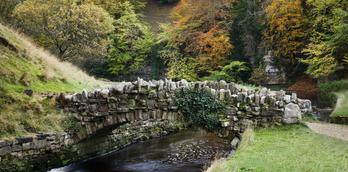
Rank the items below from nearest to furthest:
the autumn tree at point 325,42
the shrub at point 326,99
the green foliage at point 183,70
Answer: the shrub at point 326,99 → the autumn tree at point 325,42 → the green foliage at point 183,70

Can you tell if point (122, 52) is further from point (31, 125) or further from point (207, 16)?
point (31, 125)

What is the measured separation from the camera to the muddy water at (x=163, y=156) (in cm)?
2051

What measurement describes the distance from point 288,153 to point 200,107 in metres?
5.22

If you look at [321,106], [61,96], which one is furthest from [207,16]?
[61,96]

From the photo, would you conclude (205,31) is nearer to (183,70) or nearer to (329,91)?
(183,70)

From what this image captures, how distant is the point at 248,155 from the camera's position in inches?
559

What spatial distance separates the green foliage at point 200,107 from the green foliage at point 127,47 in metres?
34.4

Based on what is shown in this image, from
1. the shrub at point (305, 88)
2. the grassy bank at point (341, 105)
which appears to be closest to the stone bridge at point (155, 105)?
the grassy bank at point (341, 105)

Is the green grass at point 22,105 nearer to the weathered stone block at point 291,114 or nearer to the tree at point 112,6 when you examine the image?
the weathered stone block at point 291,114

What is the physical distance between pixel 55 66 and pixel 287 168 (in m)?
19.6

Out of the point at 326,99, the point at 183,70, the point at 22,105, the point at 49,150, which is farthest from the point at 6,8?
the point at 326,99

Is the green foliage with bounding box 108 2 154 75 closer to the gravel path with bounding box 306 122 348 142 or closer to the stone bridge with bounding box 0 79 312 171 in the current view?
the stone bridge with bounding box 0 79 312 171

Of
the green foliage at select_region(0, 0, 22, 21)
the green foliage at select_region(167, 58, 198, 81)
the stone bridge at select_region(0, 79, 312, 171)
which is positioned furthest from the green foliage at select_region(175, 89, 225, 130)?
the green foliage at select_region(0, 0, 22, 21)

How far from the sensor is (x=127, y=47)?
5350 cm
